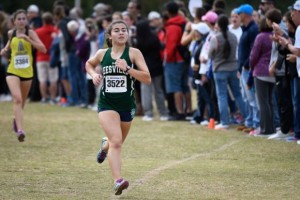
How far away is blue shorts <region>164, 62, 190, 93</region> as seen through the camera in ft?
66.0

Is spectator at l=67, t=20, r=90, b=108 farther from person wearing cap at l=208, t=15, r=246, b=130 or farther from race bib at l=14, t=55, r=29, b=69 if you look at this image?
race bib at l=14, t=55, r=29, b=69

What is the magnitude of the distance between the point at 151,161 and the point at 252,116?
4817 mm

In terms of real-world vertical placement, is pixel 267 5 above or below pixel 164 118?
above

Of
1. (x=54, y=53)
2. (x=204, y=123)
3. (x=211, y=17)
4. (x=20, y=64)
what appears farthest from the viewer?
(x=54, y=53)

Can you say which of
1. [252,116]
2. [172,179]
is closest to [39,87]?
[252,116]

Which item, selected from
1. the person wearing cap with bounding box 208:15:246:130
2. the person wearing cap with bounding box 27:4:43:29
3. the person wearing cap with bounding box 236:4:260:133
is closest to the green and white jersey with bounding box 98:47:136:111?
the person wearing cap with bounding box 236:4:260:133

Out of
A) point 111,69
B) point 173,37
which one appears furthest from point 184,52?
point 111,69

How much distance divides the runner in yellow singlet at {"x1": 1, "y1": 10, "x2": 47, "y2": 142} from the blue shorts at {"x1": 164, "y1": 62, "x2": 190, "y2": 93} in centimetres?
439

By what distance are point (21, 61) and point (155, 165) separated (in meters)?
4.43

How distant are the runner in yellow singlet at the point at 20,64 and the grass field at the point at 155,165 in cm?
62

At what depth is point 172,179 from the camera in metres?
11.5

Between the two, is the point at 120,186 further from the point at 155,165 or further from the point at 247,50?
the point at 247,50

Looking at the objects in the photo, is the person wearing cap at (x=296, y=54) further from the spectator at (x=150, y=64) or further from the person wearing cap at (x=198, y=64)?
the spectator at (x=150, y=64)

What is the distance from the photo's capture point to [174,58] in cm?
2005
